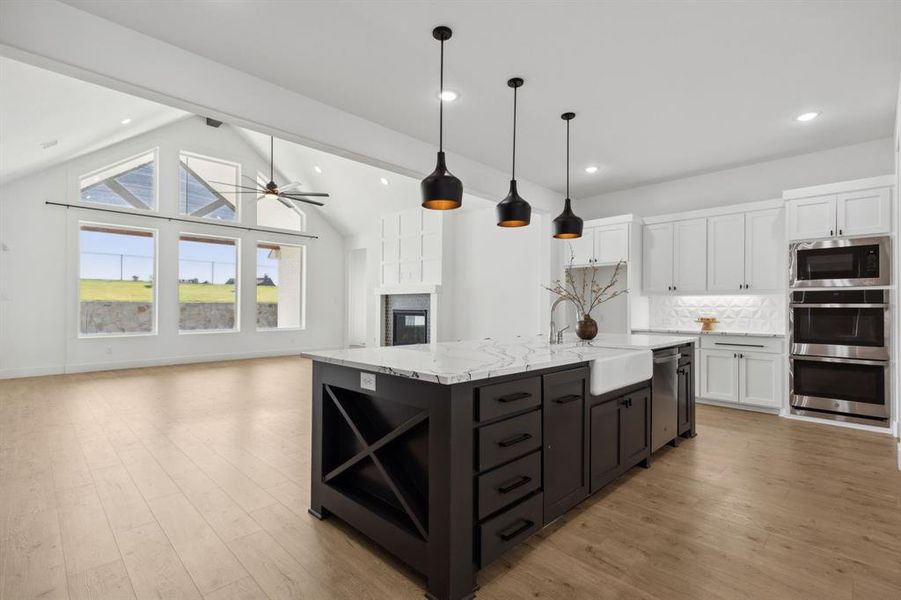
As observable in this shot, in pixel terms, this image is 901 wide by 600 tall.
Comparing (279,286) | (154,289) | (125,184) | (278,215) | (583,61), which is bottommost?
(154,289)

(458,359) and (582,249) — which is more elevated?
(582,249)

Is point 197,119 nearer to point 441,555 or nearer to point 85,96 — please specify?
point 85,96

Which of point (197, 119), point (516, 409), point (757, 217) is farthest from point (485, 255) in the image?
point (197, 119)

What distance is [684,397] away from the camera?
3723 millimetres

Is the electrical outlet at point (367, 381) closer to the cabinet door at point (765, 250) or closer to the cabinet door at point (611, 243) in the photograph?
the cabinet door at point (611, 243)

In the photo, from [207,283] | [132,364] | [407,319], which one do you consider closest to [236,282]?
[207,283]

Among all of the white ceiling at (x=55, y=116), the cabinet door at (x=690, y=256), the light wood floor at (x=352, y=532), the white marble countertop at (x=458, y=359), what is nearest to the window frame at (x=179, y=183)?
the white ceiling at (x=55, y=116)

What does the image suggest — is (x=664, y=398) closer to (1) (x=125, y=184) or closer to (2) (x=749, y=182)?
(2) (x=749, y=182)

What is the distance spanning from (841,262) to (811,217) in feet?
1.74

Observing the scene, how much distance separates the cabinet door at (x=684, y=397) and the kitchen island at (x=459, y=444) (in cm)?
114

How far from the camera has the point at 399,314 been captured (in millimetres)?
8664

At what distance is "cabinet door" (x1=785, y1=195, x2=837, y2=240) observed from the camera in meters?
4.29

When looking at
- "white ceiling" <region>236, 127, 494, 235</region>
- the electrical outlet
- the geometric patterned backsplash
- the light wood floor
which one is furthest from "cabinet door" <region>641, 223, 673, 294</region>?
the electrical outlet

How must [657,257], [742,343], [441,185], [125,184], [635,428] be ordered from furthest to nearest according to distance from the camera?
[125,184]
[657,257]
[742,343]
[635,428]
[441,185]
